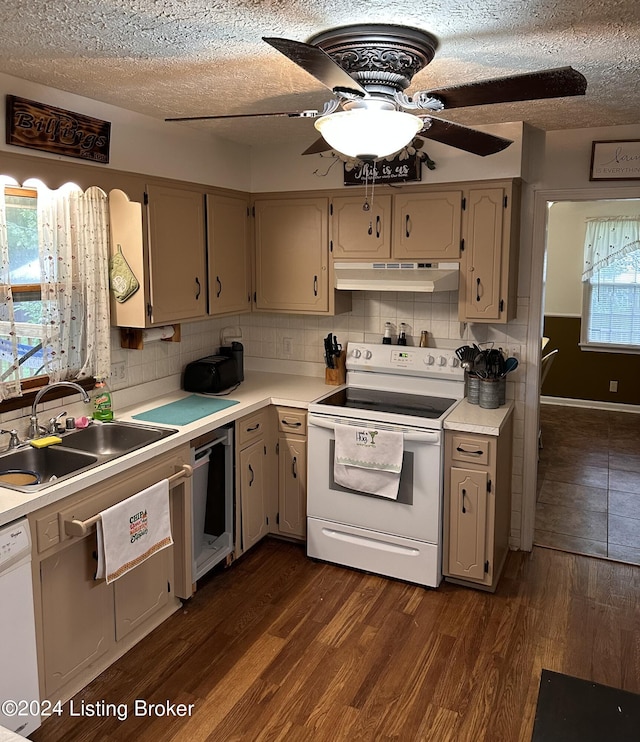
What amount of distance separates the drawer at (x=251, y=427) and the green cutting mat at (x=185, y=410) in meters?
0.12

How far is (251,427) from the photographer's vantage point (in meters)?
3.53

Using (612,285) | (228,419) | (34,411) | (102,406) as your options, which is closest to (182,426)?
(228,419)

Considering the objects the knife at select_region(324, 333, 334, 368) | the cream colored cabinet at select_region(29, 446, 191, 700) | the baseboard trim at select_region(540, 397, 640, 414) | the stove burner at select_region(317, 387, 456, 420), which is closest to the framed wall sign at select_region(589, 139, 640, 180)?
the stove burner at select_region(317, 387, 456, 420)

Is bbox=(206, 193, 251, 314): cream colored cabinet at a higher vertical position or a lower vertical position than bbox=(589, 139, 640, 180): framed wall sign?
lower

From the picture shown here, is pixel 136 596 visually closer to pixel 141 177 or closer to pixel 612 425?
pixel 141 177

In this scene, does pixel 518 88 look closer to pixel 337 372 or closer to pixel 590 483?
pixel 337 372

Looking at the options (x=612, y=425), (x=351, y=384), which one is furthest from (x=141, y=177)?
(x=612, y=425)

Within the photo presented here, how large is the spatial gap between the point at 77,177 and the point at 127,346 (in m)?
0.98

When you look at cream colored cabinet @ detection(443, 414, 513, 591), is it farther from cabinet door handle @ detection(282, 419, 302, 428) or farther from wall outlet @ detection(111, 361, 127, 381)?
wall outlet @ detection(111, 361, 127, 381)

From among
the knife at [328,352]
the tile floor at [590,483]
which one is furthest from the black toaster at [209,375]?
the tile floor at [590,483]

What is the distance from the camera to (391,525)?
11.1 ft

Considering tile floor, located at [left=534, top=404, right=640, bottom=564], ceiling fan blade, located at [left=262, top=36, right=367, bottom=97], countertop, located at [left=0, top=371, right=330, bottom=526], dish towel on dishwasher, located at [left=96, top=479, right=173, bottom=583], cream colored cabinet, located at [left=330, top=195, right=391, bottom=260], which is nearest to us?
ceiling fan blade, located at [left=262, top=36, right=367, bottom=97]

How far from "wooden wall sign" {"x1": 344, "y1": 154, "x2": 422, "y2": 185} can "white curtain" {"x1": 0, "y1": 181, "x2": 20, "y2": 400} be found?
1.84 metres

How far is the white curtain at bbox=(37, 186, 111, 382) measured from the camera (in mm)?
2896
